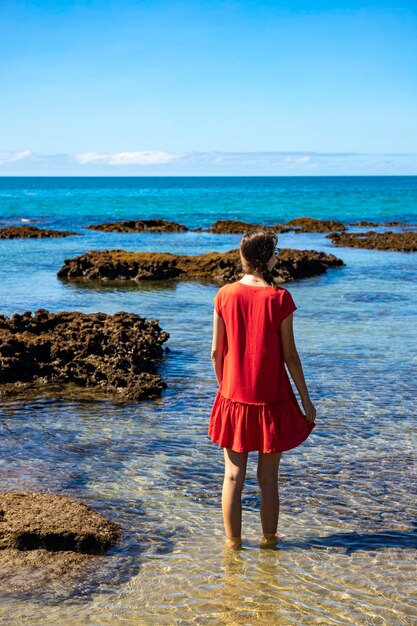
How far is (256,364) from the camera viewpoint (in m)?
5.18

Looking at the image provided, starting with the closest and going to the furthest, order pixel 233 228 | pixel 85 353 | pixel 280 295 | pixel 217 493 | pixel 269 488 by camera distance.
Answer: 1. pixel 280 295
2. pixel 269 488
3. pixel 217 493
4. pixel 85 353
5. pixel 233 228

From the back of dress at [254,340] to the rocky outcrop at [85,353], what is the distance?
15.2 feet

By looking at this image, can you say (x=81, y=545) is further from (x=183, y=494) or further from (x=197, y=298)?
(x=197, y=298)

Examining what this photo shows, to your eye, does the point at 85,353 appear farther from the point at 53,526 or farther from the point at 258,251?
the point at 258,251

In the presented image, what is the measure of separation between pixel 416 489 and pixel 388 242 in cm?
2775

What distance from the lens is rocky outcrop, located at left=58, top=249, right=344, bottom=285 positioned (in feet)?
74.5

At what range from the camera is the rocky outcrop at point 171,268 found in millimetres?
22719

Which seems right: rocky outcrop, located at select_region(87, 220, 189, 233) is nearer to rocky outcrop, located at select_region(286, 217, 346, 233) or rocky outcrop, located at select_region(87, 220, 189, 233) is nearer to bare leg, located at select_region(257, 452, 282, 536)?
rocky outcrop, located at select_region(286, 217, 346, 233)

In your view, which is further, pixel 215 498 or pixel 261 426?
pixel 215 498

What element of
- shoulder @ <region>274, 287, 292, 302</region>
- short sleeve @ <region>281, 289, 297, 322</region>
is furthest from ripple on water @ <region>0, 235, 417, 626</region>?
shoulder @ <region>274, 287, 292, 302</region>

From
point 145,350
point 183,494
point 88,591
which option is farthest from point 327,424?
point 88,591

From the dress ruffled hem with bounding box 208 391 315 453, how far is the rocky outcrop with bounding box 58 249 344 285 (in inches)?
670

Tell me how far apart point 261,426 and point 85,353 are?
601 cm

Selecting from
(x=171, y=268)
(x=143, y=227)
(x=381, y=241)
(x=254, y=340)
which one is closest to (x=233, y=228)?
(x=143, y=227)
